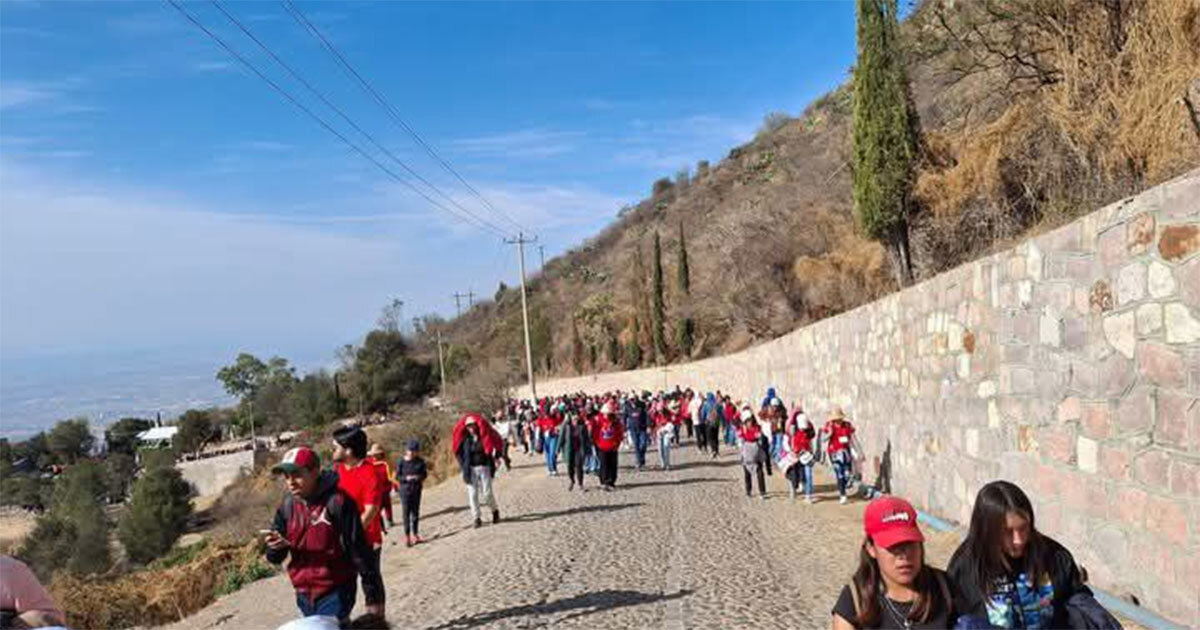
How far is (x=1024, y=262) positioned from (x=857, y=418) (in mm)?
7673

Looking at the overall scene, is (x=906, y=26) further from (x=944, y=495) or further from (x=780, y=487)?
(x=944, y=495)

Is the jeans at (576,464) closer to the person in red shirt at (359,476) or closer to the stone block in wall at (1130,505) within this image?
the person in red shirt at (359,476)

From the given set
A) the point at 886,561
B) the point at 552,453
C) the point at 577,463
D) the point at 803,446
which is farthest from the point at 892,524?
the point at 552,453

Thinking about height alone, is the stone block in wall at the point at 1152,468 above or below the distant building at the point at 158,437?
above

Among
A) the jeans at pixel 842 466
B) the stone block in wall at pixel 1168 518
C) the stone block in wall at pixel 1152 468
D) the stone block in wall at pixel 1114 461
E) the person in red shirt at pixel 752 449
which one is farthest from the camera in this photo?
the person in red shirt at pixel 752 449

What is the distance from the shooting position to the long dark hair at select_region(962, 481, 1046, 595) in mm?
3723

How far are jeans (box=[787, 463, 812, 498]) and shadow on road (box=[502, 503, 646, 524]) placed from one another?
2.42 meters

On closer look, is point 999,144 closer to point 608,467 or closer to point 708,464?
point 708,464

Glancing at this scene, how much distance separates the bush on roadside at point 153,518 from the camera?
51250mm


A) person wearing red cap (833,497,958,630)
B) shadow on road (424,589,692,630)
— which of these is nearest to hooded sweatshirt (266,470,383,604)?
shadow on road (424,589,692,630)

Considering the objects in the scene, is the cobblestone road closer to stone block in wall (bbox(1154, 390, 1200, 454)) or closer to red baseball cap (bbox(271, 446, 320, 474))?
red baseball cap (bbox(271, 446, 320, 474))

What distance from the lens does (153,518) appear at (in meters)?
52.9

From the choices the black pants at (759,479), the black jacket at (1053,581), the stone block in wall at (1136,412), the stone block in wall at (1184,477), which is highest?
the stone block in wall at (1136,412)

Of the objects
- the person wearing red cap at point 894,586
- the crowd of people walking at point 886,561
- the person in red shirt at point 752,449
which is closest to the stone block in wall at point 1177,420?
the crowd of people walking at point 886,561
